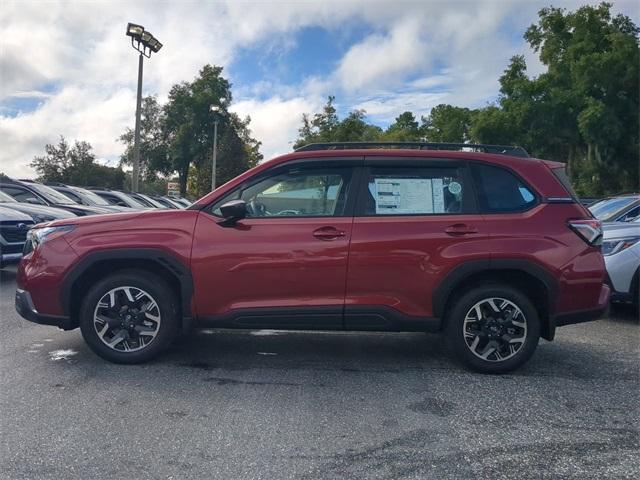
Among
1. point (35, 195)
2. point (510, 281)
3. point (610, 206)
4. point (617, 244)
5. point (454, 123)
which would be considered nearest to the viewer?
point (510, 281)

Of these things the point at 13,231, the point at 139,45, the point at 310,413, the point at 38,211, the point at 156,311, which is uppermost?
the point at 139,45

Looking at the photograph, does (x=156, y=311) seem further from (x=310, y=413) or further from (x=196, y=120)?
(x=196, y=120)

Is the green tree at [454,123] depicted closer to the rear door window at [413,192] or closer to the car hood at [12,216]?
the car hood at [12,216]

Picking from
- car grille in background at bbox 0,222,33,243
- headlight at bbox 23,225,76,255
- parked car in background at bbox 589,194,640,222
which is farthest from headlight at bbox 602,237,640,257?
car grille in background at bbox 0,222,33,243

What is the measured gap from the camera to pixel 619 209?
843cm

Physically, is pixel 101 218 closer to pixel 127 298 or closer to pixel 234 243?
pixel 127 298

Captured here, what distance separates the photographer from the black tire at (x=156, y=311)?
15.6ft

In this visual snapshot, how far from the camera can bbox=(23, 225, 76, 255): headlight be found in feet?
15.9

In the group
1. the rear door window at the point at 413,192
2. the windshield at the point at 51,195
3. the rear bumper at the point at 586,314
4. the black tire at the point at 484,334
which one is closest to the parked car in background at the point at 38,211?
the windshield at the point at 51,195

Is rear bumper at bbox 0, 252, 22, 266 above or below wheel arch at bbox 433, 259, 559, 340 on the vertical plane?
below

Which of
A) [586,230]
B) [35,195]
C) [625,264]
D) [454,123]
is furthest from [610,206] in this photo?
[454,123]

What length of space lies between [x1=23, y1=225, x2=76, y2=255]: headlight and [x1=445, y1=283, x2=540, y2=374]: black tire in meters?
3.32

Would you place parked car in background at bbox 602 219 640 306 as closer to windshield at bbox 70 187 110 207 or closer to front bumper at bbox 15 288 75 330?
front bumper at bbox 15 288 75 330

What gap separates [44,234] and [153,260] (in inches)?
40.4
